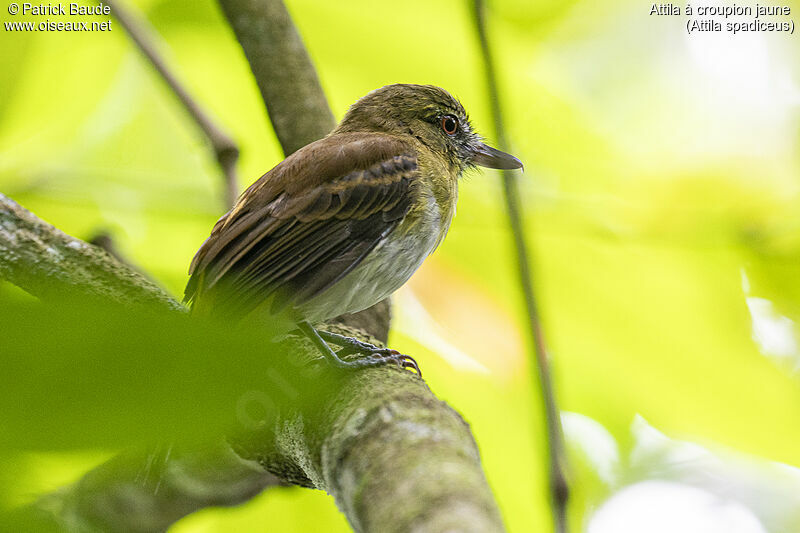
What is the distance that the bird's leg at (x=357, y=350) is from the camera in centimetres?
214

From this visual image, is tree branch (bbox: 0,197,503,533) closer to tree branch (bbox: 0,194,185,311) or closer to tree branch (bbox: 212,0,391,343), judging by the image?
tree branch (bbox: 0,194,185,311)

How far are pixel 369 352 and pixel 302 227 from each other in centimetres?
45

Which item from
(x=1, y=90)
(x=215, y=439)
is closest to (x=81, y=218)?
(x=1, y=90)

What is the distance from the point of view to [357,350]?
2.41 meters

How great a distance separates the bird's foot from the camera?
2.17 meters

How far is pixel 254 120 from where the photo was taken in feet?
11.5

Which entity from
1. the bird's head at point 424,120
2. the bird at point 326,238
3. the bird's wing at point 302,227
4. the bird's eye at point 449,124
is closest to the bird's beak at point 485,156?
the bird's head at point 424,120

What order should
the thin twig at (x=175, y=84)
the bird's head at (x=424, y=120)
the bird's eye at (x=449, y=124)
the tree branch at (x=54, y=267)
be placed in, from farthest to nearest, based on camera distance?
1. the bird's eye at (x=449, y=124)
2. the bird's head at (x=424, y=120)
3. the thin twig at (x=175, y=84)
4. the tree branch at (x=54, y=267)

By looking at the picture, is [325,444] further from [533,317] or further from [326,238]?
[326,238]

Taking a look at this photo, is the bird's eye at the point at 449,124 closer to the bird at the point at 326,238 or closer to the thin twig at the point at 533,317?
the bird at the point at 326,238

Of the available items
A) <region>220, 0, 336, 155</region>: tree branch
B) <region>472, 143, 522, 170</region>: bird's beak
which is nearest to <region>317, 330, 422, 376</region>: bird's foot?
<region>220, 0, 336, 155</region>: tree branch

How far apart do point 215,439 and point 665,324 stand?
7.71 ft

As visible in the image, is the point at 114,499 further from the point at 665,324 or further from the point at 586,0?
the point at 586,0

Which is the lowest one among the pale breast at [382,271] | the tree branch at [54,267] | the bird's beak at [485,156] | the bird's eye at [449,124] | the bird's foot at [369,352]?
the bird's foot at [369,352]
